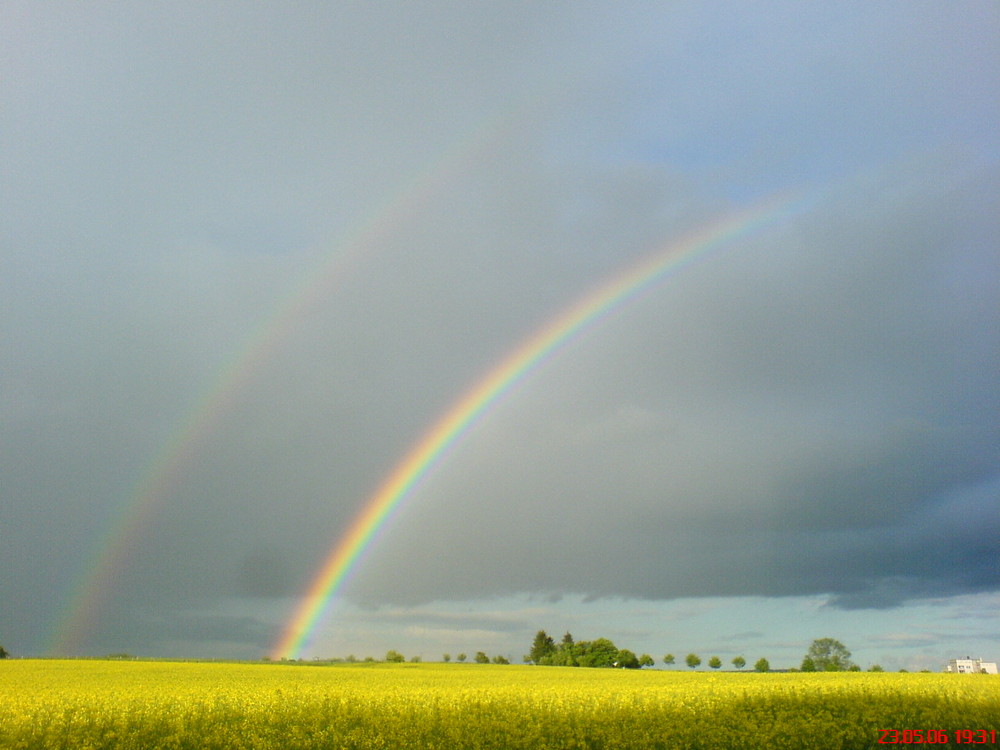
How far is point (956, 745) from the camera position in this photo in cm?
2909

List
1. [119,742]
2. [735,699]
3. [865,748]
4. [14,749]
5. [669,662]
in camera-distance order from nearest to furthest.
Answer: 1. [14,749]
2. [119,742]
3. [865,748]
4. [735,699]
5. [669,662]

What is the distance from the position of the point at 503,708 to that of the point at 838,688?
20.4 meters

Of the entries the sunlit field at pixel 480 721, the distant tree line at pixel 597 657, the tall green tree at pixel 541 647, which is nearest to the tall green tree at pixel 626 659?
the distant tree line at pixel 597 657

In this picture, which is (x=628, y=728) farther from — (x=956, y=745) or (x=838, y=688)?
(x=838, y=688)

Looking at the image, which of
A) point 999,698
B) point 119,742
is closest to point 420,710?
point 119,742
